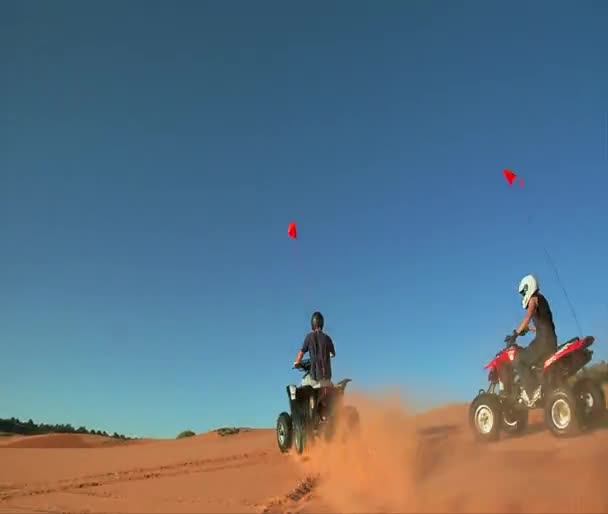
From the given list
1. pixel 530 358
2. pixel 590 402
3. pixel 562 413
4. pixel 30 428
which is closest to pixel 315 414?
pixel 530 358

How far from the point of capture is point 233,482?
336 inches

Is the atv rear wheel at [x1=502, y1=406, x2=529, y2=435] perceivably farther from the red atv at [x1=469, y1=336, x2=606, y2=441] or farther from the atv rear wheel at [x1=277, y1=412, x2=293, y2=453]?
the atv rear wheel at [x1=277, y1=412, x2=293, y2=453]

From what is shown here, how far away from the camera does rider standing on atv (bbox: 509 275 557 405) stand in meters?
9.15

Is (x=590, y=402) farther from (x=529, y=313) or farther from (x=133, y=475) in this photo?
(x=133, y=475)

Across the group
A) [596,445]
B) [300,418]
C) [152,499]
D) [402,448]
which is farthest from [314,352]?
[596,445]

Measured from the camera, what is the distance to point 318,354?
36.2 ft

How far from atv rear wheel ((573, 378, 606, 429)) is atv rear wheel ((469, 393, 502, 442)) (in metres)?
1.47

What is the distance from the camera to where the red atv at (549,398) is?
27.4 ft

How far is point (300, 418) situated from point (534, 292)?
4.56 metres

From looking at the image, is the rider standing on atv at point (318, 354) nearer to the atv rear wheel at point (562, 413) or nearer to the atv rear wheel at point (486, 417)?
the atv rear wheel at point (486, 417)

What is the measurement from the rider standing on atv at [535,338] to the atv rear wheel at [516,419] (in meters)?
0.36

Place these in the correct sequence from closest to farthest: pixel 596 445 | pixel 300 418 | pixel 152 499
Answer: pixel 596 445
pixel 152 499
pixel 300 418

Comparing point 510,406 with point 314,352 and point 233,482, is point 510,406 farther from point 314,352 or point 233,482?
point 233,482

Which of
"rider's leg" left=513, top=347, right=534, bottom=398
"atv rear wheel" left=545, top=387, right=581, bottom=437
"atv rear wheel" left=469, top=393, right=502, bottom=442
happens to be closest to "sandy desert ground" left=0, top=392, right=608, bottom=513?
"atv rear wheel" left=545, top=387, right=581, bottom=437
